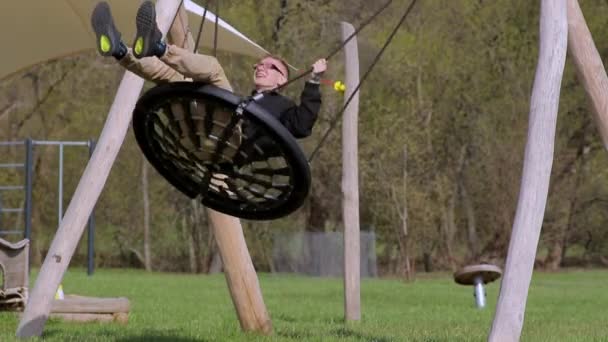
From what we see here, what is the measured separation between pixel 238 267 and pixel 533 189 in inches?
117

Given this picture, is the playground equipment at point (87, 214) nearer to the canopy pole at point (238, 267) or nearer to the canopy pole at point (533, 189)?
the canopy pole at point (238, 267)

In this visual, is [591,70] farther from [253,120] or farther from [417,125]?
[417,125]

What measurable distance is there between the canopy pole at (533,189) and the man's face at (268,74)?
1623mm

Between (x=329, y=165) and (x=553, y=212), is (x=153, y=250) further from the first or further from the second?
(x=553, y=212)

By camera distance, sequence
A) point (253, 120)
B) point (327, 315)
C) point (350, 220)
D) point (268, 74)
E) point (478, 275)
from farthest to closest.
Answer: point (478, 275) < point (327, 315) < point (350, 220) < point (268, 74) < point (253, 120)

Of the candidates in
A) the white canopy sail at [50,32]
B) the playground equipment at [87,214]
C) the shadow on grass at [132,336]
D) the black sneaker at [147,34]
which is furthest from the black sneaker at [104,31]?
the white canopy sail at [50,32]

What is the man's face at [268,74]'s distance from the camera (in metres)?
7.98

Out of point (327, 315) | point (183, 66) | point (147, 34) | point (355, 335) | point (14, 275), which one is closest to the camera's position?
point (147, 34)

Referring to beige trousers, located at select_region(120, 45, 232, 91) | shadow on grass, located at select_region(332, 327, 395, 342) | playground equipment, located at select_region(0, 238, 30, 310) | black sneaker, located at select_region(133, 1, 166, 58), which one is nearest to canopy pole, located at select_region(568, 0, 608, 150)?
shadow on grass, located at select_region(332, 327, 395, 342)

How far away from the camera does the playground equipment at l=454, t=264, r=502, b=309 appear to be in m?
17.0

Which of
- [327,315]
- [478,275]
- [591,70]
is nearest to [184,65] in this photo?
[591,70]

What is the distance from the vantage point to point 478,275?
57.5 ft

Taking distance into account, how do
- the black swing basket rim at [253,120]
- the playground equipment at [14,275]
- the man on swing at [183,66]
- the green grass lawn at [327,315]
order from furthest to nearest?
the playground equipment at [14,275]
the green grass lawn at [327,315]
the man on swing at [183,66]
the black swing basket rim at [253,120]

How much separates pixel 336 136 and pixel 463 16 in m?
6.64
